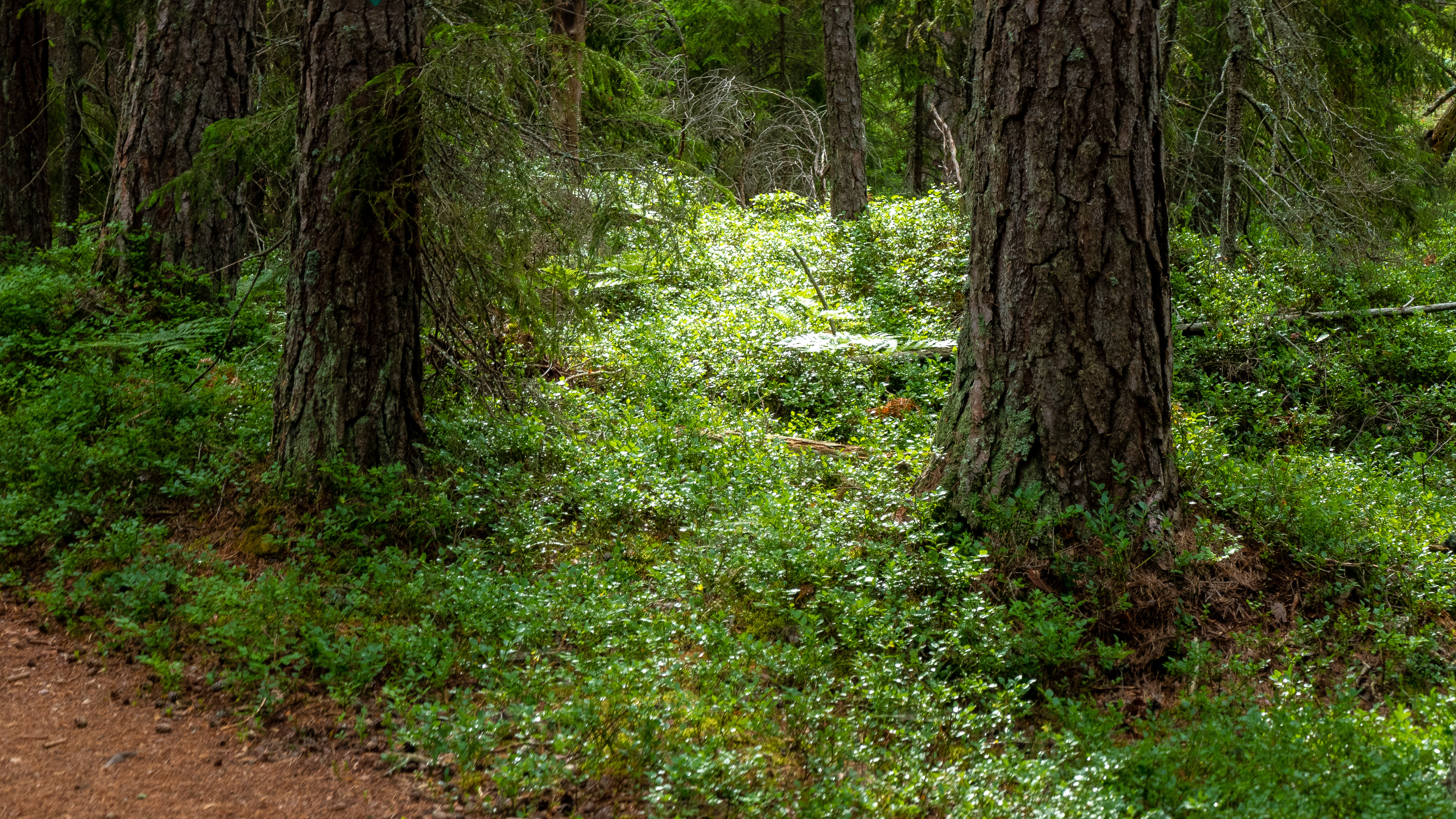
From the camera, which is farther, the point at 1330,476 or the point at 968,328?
the point at 1330,476

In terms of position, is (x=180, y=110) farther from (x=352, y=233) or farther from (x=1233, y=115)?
(x=1233, y=115)

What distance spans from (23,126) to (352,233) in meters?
8.02

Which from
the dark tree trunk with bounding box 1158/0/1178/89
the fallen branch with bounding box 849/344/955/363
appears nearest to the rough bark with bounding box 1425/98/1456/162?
the dark tree trunk with bounding box 1158/0/1178/89

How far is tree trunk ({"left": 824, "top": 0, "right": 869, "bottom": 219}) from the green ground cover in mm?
5487

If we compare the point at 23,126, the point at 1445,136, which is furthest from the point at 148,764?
the point at 1445,136

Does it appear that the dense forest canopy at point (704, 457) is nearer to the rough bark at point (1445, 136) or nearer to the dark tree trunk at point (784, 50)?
the rough bark at point (1445, 136)

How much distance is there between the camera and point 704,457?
6668mm

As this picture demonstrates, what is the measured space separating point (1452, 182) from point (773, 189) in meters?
9.87

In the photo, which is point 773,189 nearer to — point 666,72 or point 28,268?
point 666,72

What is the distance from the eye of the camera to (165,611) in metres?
4.75

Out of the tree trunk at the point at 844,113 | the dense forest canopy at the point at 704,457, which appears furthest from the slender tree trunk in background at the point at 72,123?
the tree trunk at the point at 844,113

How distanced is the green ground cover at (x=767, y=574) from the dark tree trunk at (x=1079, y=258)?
331mm

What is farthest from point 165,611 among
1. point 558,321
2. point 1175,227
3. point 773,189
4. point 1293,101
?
point 773,189

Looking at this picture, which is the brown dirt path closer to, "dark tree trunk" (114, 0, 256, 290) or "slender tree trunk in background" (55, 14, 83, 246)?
"dark tree trunk" (114, 0, 256, 290)
